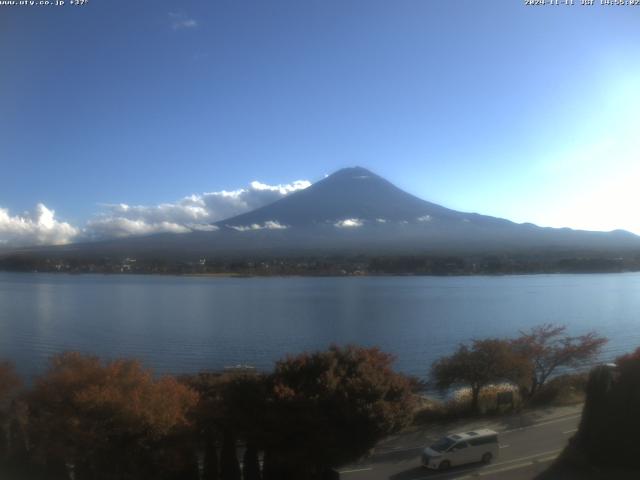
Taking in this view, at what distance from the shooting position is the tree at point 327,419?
5340 mm

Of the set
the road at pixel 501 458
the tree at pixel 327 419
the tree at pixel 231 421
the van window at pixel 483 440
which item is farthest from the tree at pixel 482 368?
the tree at pixel 231 421

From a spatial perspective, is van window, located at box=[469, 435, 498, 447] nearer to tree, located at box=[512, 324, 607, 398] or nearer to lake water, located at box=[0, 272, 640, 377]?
tree, located at box=[512, 324, 607, 398]

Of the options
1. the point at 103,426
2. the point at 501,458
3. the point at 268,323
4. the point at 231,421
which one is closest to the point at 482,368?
the point at 501,458

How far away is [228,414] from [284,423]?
584 mm

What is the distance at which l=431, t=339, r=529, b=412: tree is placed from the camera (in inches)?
383

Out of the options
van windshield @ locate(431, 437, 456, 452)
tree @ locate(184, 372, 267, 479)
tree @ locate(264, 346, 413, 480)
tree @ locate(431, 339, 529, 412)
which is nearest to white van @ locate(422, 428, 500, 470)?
van windshield @ locate(431, 437, 456, 452)

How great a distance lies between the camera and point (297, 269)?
181 ft

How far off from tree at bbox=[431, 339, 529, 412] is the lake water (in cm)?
353

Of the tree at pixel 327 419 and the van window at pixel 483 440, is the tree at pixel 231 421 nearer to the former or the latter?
the tree at pixel 327 419

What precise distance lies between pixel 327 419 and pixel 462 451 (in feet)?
5.82

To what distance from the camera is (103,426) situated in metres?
5.23

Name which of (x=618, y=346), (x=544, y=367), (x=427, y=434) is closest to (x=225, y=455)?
(x=427, y=434)

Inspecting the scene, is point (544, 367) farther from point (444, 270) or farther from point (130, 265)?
point (444, 270)

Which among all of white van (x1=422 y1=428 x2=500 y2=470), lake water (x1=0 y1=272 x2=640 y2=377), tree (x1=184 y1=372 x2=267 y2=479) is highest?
tree (x1=184 y1=372 x2=267 y2=479)
